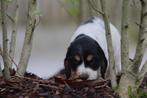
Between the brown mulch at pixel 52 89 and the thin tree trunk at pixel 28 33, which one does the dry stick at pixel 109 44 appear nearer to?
the brown mulch at pixel 52 89

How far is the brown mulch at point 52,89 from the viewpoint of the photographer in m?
3.81

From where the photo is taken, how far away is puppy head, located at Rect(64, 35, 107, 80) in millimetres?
5062

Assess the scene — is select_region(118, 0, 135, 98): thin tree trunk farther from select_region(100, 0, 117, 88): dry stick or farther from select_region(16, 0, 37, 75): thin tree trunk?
select_region(16, 0, 37, 75): thin tree trunk

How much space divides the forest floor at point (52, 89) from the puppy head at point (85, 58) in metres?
1.03

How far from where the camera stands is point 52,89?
12.7ft

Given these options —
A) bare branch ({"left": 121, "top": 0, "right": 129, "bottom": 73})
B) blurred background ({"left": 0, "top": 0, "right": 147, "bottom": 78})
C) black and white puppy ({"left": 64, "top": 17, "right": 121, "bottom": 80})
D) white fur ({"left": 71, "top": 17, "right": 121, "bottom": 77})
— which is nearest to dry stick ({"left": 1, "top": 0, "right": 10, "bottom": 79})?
bare branch ({"left": 121, "top": 0, "right": 129, "bottom": 73})

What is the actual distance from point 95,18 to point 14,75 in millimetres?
2053

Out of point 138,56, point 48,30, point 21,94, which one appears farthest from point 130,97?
point 48,30

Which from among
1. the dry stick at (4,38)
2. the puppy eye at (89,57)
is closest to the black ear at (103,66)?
the puppy eye at (89,57)

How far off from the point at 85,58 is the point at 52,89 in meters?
1.27

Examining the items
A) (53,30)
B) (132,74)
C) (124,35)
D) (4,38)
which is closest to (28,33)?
(4,38)

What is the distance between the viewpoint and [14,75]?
416 centimetres

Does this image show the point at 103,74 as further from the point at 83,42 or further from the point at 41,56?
the point at 41,56

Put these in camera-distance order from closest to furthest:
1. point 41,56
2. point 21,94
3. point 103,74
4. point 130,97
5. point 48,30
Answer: point 21,94, point 130,97, point 103,74, point 41,56, point 48,30
